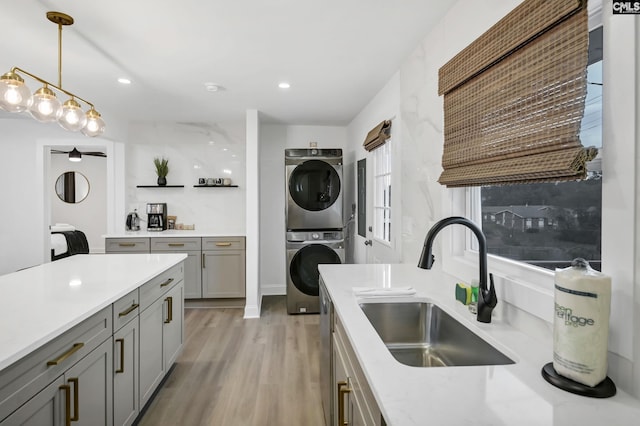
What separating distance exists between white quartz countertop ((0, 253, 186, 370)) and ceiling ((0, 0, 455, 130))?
147 centimetres

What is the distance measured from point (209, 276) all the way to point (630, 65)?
4.29 m

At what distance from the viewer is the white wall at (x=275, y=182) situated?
197 inches

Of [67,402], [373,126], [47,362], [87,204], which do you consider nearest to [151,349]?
[67,402]

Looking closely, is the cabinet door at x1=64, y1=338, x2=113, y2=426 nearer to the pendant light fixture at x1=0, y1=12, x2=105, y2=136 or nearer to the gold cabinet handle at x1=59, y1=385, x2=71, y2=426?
the gold cabinet handle at x1=59, y1=385, x2=71, y2=426

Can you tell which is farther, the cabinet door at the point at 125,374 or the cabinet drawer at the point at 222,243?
the cabinet drawer at the point at 222,243

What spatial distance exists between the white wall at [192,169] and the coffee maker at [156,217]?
0.17 m

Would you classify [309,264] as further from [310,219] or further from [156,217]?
[156,217]

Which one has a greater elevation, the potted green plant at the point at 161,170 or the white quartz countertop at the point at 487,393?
the potted green plant at the point at 161,170

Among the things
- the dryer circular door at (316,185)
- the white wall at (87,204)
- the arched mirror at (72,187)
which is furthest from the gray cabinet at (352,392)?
the arched mirror at (72,187)

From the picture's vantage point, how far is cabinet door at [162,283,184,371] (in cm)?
243

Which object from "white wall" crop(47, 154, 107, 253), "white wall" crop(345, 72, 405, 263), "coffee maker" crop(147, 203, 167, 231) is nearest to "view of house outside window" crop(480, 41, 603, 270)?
"white wall" crop(345, 72, 405, 263)

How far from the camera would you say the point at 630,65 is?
2.81 ft

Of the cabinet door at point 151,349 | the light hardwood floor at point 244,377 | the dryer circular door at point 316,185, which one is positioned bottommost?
the light hardwood floor at point 244,377

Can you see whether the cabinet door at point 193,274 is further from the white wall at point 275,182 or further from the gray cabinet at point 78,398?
the gray cabinet at point 78,398
